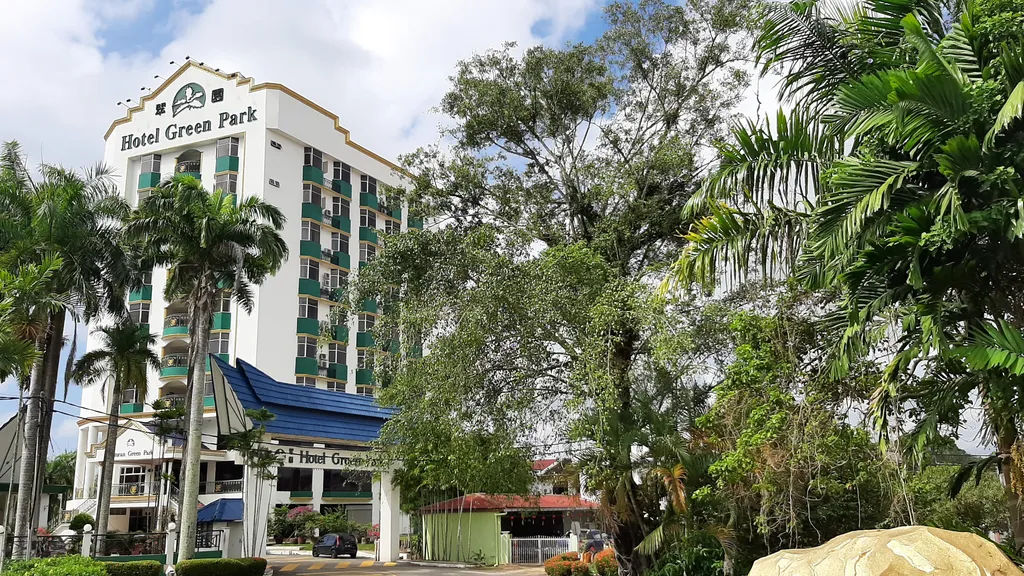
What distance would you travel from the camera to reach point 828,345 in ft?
38.4

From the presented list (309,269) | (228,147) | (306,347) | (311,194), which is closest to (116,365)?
(306,347)

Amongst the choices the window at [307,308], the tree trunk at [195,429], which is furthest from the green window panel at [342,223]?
the tree trunk at [195,429]

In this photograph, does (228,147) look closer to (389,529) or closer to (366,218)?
(366,218)

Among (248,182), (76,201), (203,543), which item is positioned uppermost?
(248,182)

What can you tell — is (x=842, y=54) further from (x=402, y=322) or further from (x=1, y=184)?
(x=1, y=184)

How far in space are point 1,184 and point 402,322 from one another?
14.2 metres

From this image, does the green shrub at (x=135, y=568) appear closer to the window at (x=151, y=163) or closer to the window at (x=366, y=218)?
the window at (x=151, y=163)

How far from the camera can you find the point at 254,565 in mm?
24531

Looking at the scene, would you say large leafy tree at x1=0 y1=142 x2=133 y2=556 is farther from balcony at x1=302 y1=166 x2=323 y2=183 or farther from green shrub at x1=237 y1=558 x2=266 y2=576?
balcony at x1=302 y1=166 x2=323 y2=183

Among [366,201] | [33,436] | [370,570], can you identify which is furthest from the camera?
[366,201]

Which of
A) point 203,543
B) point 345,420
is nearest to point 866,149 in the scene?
point 203,543

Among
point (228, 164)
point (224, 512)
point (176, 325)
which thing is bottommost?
point (224, 512)

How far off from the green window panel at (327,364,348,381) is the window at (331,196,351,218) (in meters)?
10.1

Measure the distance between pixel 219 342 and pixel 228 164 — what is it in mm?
10634
